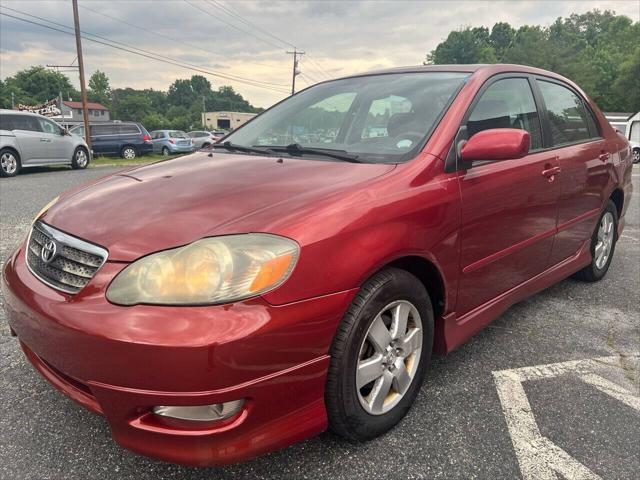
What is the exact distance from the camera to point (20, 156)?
11.3m

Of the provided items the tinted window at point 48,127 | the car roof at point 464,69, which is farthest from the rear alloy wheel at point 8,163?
the car roof at point 464,69

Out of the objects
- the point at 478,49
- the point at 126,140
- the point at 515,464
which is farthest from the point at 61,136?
the point at 478,49

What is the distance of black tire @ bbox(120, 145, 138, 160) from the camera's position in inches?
804

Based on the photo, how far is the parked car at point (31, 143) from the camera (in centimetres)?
1101

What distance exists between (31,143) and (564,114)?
12047 mm

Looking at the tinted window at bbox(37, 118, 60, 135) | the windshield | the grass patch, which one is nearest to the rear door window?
the tinted window at bbox(37, 118, 60, 135)

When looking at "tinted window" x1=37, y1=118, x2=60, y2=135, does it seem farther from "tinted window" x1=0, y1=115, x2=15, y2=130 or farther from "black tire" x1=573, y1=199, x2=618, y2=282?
"black tire" x1=573, y1=199, x2=618, y2=282

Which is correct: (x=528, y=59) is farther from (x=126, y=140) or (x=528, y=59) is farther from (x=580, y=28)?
(x=126, y=140)

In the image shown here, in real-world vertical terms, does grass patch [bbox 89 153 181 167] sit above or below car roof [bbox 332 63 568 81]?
below

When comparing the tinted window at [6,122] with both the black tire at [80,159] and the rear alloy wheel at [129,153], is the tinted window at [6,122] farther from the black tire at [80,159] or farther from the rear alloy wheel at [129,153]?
the rear alloy wheel at [129,153]

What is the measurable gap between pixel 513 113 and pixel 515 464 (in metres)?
1.88

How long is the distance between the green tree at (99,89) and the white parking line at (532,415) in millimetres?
115034

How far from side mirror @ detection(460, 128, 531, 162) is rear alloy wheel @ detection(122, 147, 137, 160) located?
2041 centimetres

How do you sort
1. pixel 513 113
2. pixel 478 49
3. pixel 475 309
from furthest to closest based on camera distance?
pixel 478 49 → pixel 513 113 → pixel 475 309
